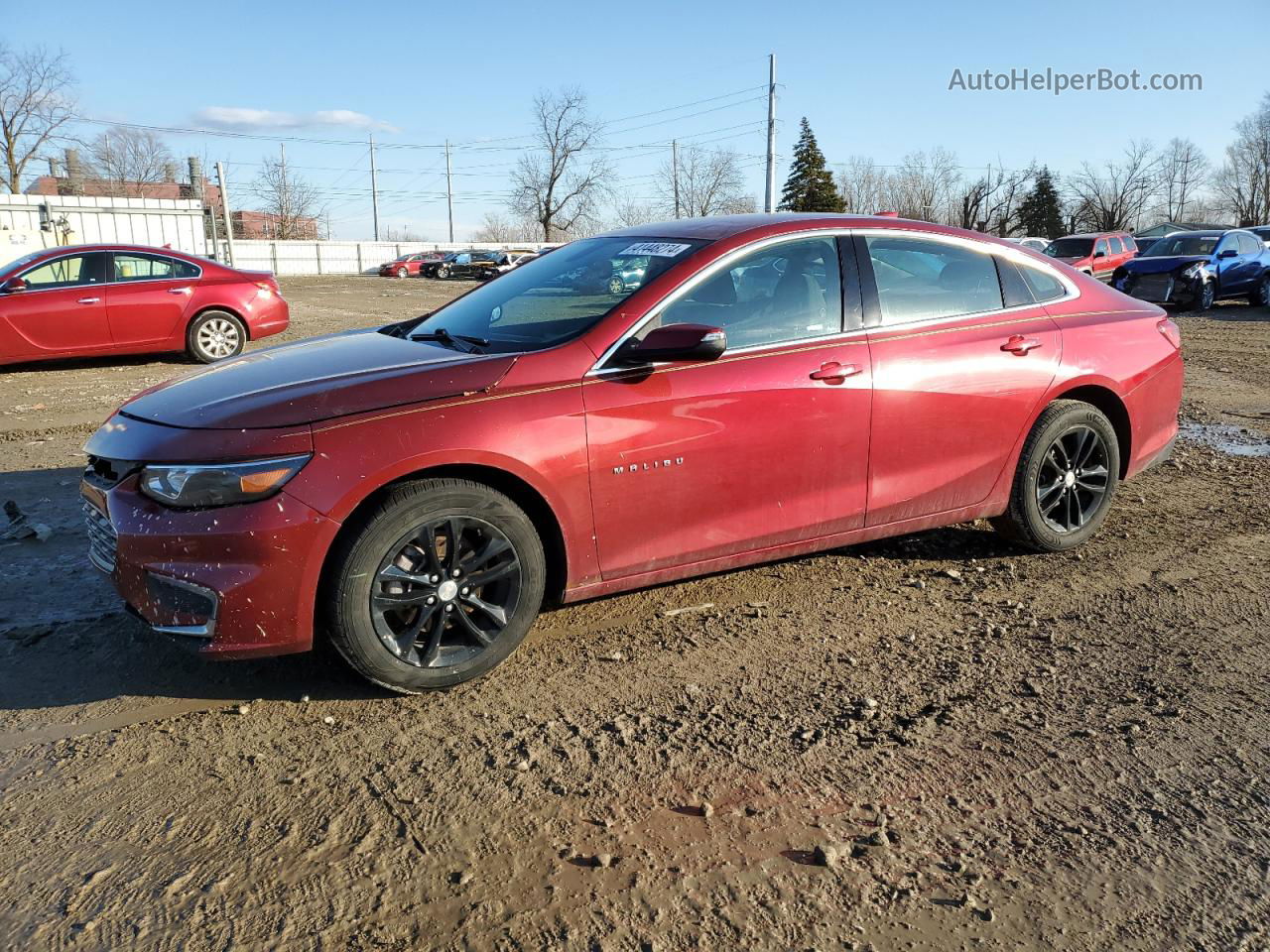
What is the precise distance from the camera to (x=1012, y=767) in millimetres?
2967

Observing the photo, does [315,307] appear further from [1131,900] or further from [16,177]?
[16,177]

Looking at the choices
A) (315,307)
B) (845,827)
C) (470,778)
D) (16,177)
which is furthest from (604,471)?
(16,177)

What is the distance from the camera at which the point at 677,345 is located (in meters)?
3.57

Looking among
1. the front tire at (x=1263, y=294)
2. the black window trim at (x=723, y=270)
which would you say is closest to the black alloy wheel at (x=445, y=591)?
the black window trim at (x=723, y=270)

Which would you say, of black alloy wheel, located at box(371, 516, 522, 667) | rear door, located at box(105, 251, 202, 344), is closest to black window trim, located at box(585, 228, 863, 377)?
black alloy wheel, located at box(371, 516, 522, 667)

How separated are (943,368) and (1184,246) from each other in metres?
18.8

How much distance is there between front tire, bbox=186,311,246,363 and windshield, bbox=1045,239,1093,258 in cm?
1989

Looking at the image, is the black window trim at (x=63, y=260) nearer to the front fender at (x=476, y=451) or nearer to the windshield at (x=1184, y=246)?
the front fender at (x=476, y=451)

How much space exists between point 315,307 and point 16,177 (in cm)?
5216

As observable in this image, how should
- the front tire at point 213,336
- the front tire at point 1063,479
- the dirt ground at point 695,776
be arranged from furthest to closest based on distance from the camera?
1. the front tire at point 213,336
2. the front tire at point 1063,479
3. the dirt ground at point 695,776

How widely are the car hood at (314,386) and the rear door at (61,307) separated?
861cm

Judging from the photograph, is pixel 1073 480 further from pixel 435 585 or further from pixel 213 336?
pixel 213 336

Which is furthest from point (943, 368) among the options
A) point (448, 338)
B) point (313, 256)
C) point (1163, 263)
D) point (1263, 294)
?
point (313, 256)

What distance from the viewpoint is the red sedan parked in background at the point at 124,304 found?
11023mm
